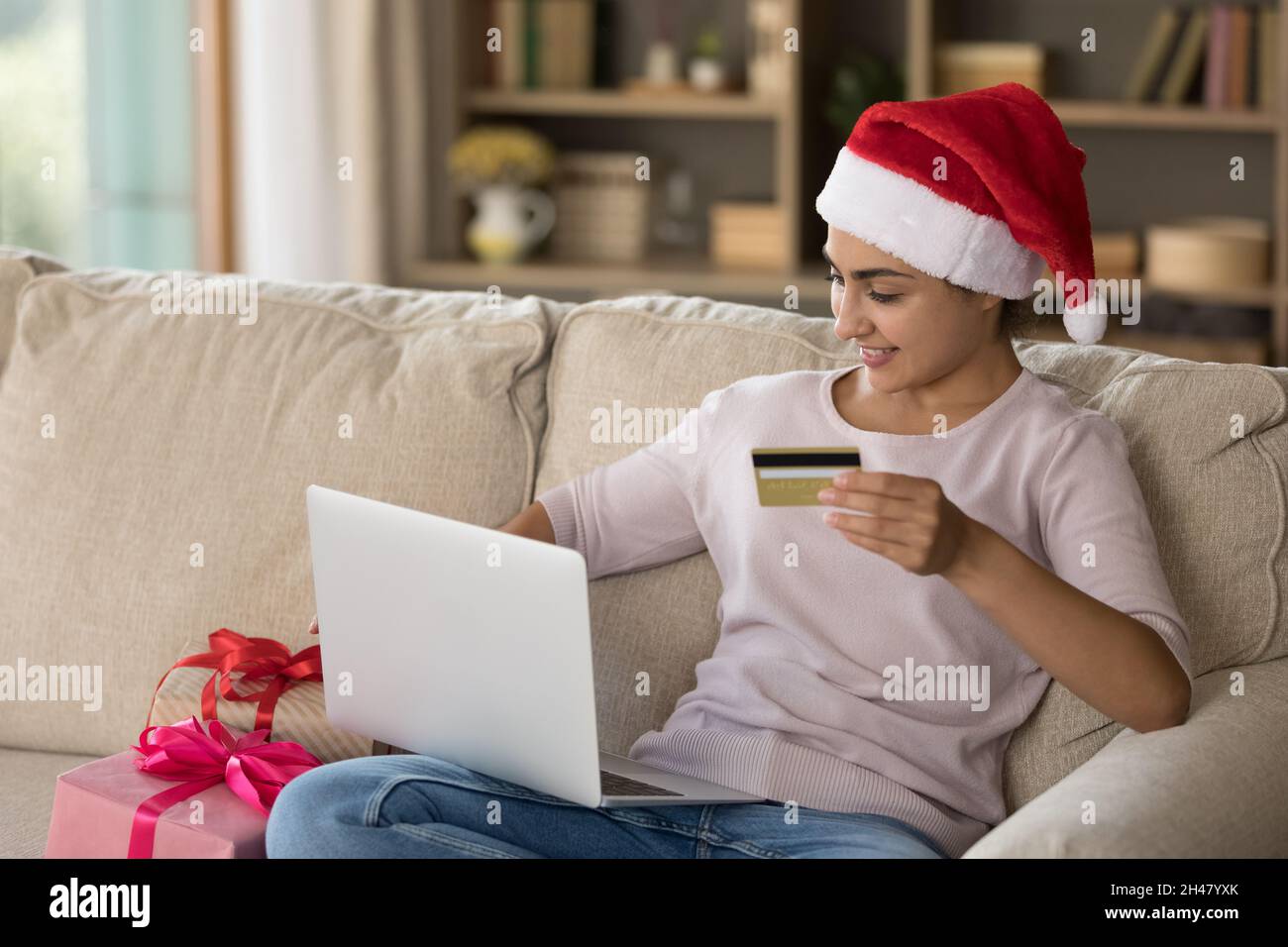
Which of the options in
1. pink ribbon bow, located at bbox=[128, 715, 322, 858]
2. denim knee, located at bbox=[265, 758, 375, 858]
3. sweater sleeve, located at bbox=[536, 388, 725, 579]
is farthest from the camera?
sweater sleeve, located at bbox=[536, 388, 725, 579]

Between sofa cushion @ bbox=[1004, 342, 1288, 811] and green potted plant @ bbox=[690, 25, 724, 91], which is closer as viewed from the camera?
sofa cushion @ bbox=[1004, 342, 1288, 811]

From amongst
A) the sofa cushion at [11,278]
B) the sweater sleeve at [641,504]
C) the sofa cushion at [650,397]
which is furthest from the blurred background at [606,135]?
the sweater sleeve at [641,504]

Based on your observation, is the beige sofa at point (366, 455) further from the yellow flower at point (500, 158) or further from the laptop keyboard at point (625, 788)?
the yellow flower at point (500, 158)

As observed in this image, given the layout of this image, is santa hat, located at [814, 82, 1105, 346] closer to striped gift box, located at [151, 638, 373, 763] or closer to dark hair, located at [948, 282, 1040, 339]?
dark hair, located at [948, 282, 1040, 339]

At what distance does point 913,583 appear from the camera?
1462 mm

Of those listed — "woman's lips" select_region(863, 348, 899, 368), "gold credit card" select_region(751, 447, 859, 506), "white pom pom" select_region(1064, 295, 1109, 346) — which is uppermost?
"white pom pom" select_region(1064, 295, 1109, 346)

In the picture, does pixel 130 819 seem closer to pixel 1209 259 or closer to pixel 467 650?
pixel 467 650

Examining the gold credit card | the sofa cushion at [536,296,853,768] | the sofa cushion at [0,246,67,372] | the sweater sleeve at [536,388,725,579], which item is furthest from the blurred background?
the gold credit card

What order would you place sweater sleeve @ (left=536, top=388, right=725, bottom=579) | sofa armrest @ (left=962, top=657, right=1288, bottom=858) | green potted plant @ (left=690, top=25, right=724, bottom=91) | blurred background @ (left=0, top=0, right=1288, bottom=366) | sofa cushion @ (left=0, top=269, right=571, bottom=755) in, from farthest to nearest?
1. green potted plant @ (left=690, top=25, right=724, bottom=91)
2. blurred background @ (left=0, top=0, right=1288, bottom=366)
3. sofa cushion @ (left=0, top=269, right=571, bottom=755)
4. sweater sleeve @ (left=536, top=388, right=725, bottom=579)
5. sofa armrest @ (left=962, top=657, right=1288, bottom=858)

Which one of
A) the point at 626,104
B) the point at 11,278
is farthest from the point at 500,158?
the point at 11,278

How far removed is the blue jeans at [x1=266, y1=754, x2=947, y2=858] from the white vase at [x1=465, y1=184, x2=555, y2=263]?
277cm

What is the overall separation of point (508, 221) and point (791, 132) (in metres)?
0.76

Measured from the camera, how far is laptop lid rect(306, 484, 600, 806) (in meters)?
1.22

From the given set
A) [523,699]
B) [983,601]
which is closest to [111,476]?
[523,699]
